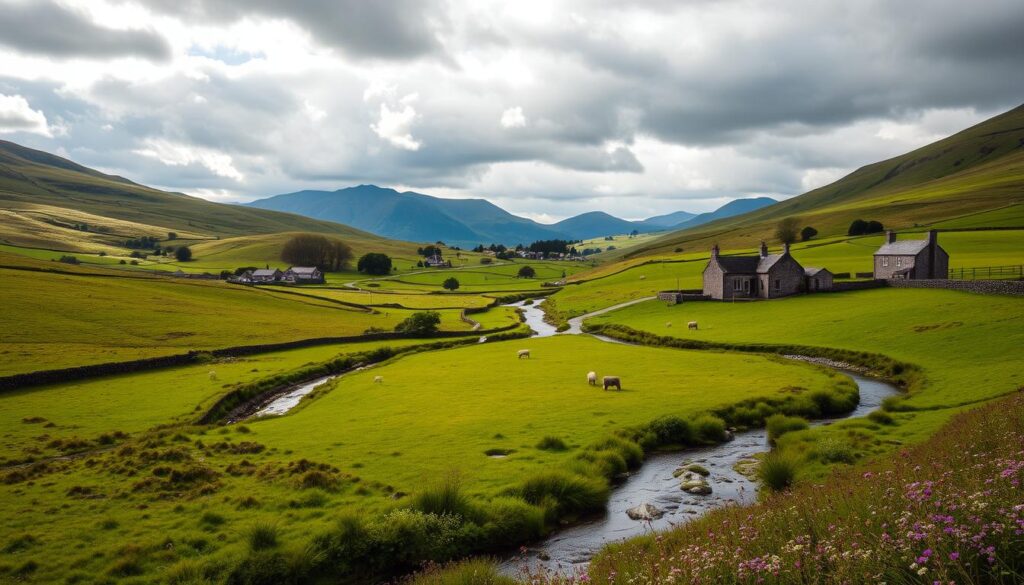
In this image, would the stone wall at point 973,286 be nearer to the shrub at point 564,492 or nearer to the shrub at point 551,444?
the shrub at point 551,444

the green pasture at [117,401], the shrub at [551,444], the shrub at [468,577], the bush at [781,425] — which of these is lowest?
the green pasture at [117,401]

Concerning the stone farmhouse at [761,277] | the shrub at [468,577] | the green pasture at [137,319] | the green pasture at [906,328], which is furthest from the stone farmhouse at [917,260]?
the shrub at [468,577]

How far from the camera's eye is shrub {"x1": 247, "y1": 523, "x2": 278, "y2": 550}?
1756cm

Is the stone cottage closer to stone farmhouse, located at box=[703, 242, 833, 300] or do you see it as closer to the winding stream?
stone farmhouse, located at box=[703, 242, 833, 300]

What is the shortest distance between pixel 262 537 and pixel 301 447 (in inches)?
441

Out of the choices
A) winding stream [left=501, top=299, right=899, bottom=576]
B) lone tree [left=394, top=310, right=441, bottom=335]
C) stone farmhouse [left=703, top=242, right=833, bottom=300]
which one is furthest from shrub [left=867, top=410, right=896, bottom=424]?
stone farmhouse [left=703, top=242, right=833, bottom=300]

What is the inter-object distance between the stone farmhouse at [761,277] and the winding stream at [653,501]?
6110cm

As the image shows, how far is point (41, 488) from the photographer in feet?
74.5

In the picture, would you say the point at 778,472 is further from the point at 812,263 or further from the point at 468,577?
the point at 812,263

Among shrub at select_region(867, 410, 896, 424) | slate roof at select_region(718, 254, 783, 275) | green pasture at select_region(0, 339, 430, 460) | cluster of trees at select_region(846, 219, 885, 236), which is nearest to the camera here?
shrub at select_region(867, 410, 896, 424)

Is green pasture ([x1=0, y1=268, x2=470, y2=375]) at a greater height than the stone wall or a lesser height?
lesser

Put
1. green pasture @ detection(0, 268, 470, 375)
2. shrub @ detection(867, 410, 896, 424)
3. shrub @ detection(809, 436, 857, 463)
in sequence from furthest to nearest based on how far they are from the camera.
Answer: green pasture @ detection(0, 268, 470, 375) < shrub @ detection(867, 410, 896, 424) < shrub @ detection(809, 436, 857, 463)

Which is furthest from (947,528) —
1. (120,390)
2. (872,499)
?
(120,390)

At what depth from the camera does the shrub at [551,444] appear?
2712cm
